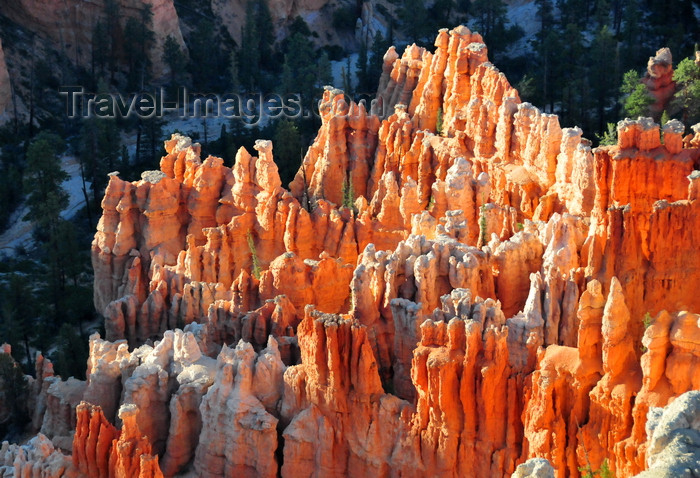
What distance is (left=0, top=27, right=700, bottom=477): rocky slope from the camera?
26.9 metres

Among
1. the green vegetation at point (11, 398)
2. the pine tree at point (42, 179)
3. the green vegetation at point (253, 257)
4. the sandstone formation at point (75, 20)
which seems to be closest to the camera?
the green vegetation at point (11, 398)

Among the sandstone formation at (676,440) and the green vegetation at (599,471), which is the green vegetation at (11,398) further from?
the sandstone formation at (676,440)

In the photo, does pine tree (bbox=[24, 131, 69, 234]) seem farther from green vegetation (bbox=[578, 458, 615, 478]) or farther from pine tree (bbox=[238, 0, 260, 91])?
green vegetation (bbox=[578, 458, 615, 478])

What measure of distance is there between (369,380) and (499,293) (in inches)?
255

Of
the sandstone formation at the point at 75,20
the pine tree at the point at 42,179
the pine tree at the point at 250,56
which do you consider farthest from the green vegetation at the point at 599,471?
the sandstone formation at the point at 75,20

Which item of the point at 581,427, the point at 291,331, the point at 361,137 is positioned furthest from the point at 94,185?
the point at 581,427

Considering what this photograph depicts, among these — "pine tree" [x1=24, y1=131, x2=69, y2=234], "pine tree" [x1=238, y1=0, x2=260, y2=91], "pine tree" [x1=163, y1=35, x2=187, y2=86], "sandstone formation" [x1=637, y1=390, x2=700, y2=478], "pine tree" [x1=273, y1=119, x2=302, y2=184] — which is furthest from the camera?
"pine tree" [x1=238, y1=0, x2=260, y2=91]

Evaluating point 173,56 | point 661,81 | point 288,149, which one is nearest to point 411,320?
point 661,81

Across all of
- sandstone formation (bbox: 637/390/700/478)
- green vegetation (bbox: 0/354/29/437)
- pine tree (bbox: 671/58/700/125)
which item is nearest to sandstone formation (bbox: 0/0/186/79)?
pine tree (bbox: 671/58/700/125)

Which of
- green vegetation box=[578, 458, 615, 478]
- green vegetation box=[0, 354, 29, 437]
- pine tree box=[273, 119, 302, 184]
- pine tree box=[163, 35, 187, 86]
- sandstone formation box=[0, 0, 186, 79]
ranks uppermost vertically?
sandstone formation box=[0, 0, 186, 79]

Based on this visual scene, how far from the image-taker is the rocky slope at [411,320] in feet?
88.2

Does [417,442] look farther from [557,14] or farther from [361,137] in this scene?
[557,14]

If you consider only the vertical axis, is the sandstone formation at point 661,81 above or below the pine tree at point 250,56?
below

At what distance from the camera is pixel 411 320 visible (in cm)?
3109
